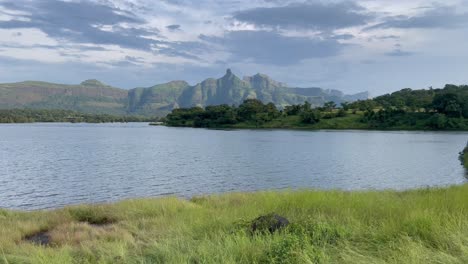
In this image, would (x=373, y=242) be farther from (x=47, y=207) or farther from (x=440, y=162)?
(x=440, y=162)

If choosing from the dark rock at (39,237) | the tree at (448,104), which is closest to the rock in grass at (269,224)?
the dark rock at (39,237)

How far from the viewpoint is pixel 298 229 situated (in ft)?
43.1

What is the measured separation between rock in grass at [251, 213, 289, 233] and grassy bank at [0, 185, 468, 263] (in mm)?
420

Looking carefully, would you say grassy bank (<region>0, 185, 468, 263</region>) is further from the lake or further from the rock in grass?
the lake

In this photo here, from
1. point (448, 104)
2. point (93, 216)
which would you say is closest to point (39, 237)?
point (93, 216)

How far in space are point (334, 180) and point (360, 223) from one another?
120 ft

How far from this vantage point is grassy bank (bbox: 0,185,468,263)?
10070mm

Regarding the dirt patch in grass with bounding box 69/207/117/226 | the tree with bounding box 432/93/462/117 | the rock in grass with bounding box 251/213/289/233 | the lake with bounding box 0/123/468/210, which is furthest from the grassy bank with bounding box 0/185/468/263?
the tree with bounding box 432/93/462/117

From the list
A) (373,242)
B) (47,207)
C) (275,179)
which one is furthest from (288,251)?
(275,179)

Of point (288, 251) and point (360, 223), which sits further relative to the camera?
point (360, 223)

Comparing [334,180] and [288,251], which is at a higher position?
[288,251]

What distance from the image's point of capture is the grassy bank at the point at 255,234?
10.1m

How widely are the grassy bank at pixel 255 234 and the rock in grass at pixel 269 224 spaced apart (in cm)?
42

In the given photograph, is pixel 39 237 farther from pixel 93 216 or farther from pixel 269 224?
pixel 269 224
